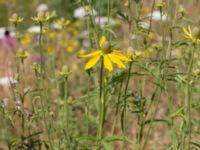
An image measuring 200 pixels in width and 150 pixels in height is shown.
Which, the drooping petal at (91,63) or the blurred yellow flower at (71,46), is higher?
the blurred yellow flower at (71,46)

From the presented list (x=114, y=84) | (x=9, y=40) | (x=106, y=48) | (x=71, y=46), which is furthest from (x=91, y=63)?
(x=71, y=46)

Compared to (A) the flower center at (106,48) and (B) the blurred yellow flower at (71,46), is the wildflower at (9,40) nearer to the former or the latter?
(A) the flower center at (106,48)

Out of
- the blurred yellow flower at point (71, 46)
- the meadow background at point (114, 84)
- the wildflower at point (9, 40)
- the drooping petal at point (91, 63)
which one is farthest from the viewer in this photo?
the blurred yellow flower at point (71, 46)

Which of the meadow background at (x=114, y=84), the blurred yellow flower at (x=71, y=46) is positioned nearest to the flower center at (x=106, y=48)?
the meadow background at (x=114, y=84)

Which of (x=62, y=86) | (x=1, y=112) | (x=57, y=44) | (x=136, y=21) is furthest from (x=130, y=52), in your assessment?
(x=57, y=44)

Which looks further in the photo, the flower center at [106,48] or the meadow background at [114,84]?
the meadow background at [114,84]

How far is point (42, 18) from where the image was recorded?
68.1 inches

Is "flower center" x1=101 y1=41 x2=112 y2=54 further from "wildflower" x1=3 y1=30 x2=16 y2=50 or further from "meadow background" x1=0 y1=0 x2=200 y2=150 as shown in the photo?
"wildflower" x1=3 y1=30 x2=16 y2=50

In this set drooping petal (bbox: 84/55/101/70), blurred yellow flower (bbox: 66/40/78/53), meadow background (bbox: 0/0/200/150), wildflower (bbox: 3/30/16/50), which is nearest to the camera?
drooping petal (bbox: 84/55/101/70)

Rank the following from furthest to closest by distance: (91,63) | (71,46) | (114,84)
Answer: (71,46), (114,84), (91,63)

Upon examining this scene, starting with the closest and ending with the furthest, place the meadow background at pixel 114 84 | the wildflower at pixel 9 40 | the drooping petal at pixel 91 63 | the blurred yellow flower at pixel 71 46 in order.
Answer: the drooping petal at pixel 91 63 < the meadow background at pixel 114 84 < the wildflower at pixel 9 40 < the blurred yellow flower at pixel 71 46

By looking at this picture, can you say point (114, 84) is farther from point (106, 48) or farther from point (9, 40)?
point (9, 40)

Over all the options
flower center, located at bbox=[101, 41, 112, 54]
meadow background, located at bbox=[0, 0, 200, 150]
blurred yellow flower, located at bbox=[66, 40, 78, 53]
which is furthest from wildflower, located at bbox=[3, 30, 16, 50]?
blurred yellow flower, located at bbox=[66, 40, 78, 53]

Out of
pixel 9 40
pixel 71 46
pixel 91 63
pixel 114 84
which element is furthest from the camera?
pixel 71 46
